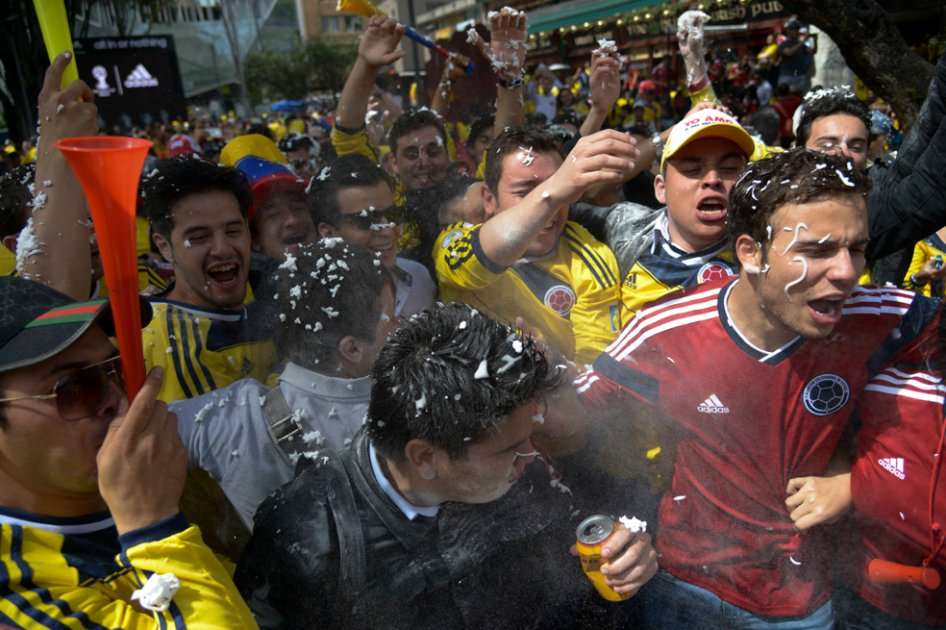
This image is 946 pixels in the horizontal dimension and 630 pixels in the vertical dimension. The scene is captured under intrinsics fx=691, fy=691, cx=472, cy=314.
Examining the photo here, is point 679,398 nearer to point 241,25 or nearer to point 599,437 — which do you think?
point 599,437

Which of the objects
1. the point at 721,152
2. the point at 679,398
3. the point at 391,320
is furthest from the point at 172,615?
the point at 721,152

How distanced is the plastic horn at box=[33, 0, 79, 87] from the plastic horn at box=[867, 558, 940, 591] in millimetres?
2103

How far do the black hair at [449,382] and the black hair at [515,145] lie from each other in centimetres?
95

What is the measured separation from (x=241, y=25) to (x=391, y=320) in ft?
139

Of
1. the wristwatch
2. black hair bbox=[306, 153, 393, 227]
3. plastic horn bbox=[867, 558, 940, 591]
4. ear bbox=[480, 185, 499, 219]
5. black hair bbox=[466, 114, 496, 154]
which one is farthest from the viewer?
black hair bbox=[466, 114, 496, 154]

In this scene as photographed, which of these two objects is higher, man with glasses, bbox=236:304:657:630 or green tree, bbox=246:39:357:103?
green tree, bbox=246:39:357:103

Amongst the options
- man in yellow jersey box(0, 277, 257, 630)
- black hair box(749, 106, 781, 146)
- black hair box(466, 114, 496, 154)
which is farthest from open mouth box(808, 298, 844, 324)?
black hair box(749, 106, 781, 146)

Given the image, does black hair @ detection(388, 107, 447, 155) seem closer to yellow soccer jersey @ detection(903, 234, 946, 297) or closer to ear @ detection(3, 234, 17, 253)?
ear @ detection(3, 234, 17, 253)

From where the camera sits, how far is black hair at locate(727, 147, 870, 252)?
143 centimetres

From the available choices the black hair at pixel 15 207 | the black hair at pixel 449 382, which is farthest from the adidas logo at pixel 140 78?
the black hair at pixel 449 382

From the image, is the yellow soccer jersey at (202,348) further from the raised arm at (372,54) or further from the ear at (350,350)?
the raised arm at (372,54)

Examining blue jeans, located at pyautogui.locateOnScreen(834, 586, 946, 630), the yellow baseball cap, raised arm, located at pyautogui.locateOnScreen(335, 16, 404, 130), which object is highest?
raised arm, located at pyautogui.locateOnScreen(335, 16, 404, 130)

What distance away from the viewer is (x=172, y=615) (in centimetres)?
107

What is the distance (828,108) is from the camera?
2479mm
